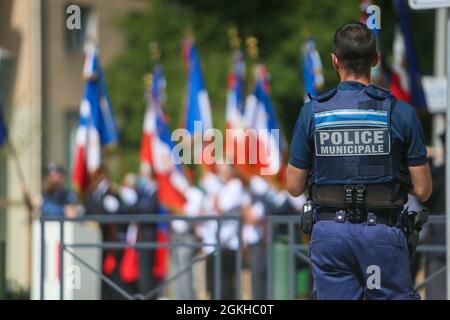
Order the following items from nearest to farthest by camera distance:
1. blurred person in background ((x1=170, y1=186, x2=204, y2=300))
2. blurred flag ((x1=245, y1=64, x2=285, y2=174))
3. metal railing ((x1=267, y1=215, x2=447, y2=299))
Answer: metal railing ((x1=267, y1=215, x2=447, y2=299))
blurred person in background ((x1=170, y1=186, x2=204, y2=300))
blurred flag ((x1=245, y1=64, x2=285, y2=174))

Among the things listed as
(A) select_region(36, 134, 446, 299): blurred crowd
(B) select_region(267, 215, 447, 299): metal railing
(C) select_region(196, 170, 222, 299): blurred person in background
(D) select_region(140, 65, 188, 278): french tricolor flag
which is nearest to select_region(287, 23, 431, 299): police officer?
(B) select_region(267, 215, 447, 299): metal railing

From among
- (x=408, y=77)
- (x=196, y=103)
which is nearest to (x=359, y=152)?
(x=408, y=77)

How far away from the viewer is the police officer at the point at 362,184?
5.64m

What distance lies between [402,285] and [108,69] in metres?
24.0

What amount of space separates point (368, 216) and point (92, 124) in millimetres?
10471

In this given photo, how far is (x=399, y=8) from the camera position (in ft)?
46.2

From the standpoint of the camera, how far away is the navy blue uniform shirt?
568cm

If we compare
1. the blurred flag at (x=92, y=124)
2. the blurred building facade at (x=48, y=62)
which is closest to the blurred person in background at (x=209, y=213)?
the blurred flag at (x=92, y=124)

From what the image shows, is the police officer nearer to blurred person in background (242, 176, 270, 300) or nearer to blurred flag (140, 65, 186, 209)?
blurred person in background (242, 176, 270, 300)

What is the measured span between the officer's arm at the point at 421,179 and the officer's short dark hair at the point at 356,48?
539 millimetres

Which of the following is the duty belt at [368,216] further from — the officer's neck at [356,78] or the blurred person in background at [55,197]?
the blurred person in background at [55,197]

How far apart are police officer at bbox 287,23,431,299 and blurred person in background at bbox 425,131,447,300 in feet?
14.8

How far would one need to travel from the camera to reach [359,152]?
570 centimetres
